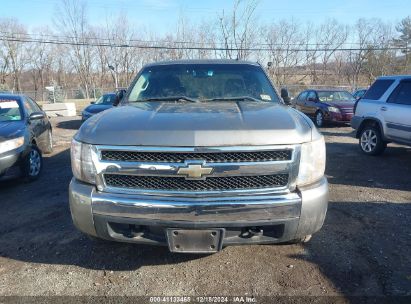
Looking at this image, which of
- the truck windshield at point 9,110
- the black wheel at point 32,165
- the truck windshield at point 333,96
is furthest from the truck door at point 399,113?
the truck windshield at point 9,110

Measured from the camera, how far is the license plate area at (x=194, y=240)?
270cm

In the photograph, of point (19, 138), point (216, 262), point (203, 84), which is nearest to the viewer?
point (216, 262)

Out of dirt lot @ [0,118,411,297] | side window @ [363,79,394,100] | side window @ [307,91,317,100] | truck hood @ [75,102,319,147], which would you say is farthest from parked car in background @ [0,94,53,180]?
side window @ [307,91,317,100]

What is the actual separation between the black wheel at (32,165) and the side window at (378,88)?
7.43 meters

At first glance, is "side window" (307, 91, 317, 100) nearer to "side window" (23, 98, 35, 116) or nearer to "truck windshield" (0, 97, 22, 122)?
"side window" (23, 98, 35, 116)

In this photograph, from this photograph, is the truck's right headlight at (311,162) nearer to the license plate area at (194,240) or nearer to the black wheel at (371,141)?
the license plate area at (194,240)

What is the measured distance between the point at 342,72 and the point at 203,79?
187 ft

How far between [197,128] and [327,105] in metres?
12.9

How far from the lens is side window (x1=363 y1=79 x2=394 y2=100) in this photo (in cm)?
809

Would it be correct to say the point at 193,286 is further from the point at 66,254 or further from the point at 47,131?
the point at 47,131

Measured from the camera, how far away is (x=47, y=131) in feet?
27.4

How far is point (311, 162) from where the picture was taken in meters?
2.84

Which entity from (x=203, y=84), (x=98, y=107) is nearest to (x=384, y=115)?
(x=203, y=84)

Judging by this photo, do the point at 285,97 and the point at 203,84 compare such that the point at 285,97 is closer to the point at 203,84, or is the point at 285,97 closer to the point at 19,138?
the point at 203,84
